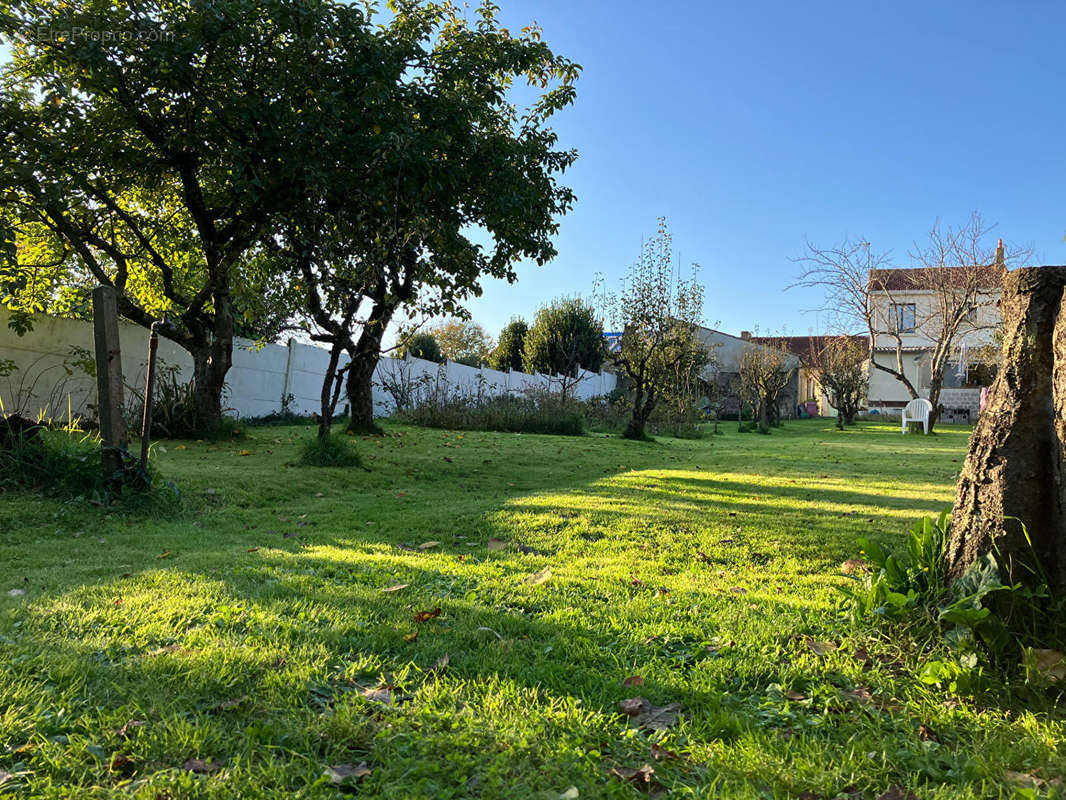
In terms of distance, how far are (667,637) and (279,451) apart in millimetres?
7721

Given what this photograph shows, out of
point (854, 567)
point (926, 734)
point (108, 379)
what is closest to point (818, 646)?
point (926, 734)

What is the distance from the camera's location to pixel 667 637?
262cm

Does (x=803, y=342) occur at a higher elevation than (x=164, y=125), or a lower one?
higher

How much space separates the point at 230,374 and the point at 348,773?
43.0ft

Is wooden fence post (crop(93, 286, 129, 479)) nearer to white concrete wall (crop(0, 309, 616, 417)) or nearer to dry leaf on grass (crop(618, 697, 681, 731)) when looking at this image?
white concrete wall (crop(0, 309, 616, 417))

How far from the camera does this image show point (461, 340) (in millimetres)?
41281

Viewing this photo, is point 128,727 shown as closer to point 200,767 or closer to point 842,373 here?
point 200,767

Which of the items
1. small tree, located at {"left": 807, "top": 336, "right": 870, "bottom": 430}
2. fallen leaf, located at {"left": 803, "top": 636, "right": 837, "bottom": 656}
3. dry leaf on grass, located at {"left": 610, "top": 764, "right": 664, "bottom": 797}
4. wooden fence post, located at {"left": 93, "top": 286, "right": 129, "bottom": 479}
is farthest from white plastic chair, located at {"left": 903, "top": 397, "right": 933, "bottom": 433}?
dry leaf on grass, located at {"left": 610, "top": 764, "right": 664, "bottom": 797}

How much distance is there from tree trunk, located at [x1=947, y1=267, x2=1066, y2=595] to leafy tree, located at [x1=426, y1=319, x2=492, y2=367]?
3532 centimetres

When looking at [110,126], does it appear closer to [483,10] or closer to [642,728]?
[483,10]

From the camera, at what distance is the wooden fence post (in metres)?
5.22

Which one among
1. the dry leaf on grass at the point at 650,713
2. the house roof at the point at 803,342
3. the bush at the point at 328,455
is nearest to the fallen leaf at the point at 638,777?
the dry leaf on grass at the point at 650,713

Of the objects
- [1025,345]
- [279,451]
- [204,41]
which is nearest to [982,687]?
[1025,345]

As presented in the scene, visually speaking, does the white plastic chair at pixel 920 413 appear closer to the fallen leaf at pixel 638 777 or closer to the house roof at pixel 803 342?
the house roof at pixel 803 342
